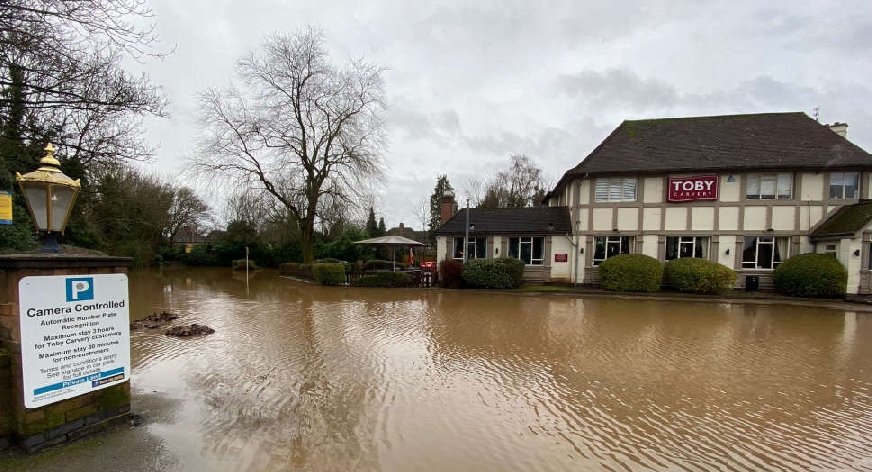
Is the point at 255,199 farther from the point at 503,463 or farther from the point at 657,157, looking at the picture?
the point at 503,463

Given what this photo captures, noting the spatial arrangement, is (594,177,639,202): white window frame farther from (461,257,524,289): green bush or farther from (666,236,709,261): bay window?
(461,257,524,289): green bush

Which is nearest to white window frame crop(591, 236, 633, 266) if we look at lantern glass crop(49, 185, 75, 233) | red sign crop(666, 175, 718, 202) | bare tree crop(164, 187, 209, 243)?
red sign crop(666, 175, 718, 202)

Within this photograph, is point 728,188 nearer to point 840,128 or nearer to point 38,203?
point 840,128

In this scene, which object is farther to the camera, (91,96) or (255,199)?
(255,199)

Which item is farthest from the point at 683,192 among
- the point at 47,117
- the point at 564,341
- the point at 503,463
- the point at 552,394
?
the point at 47,117

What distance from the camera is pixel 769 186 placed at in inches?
670

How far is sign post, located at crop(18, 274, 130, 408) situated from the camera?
10.6 ft

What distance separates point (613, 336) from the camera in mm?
8844

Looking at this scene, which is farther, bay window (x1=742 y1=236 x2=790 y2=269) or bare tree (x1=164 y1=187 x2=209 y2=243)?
bare tree (x1=164 y1=187 x2=209 y2=243)

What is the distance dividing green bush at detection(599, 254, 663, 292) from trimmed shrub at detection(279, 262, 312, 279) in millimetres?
16118

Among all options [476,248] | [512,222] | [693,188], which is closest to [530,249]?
[512,222]

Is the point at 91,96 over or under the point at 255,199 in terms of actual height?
over

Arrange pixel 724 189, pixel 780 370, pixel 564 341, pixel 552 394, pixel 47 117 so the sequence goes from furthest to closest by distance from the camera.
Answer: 1. pixel 724 189
2. pixel 47 117
3. pixel 564 341
4. pixel 780 370
5. pixel 552 394

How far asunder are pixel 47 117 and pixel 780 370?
17.3 m
